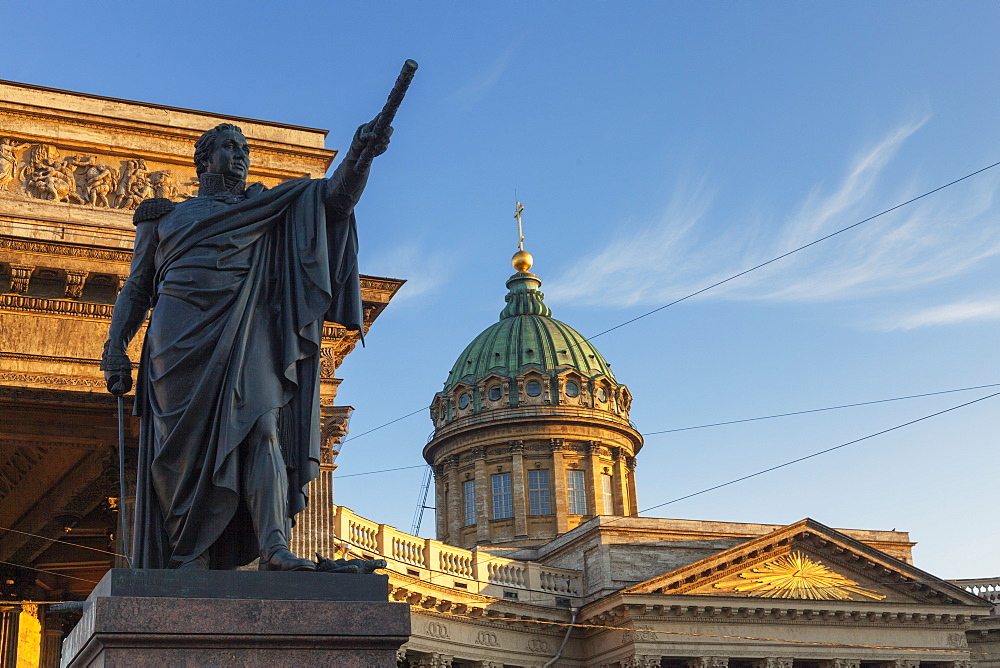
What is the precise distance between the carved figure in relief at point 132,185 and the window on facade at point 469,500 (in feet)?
128

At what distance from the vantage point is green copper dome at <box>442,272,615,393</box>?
58906 mm

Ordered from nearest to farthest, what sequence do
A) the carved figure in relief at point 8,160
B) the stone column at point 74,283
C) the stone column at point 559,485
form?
the stone column at point 74,283
the carved figure in relief at point 8,160
the stone column at point 559,485

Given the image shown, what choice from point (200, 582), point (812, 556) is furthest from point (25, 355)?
point (812, 556)

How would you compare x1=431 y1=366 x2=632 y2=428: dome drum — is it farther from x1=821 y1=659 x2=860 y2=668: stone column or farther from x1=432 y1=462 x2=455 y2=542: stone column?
x1=821 y1=659 x2=860 y2=668: stone column

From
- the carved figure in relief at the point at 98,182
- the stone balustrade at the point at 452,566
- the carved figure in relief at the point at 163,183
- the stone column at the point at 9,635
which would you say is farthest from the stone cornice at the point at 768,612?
the carved figure in relief at the point at 98,182

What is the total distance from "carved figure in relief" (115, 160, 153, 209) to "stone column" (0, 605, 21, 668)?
7.21m

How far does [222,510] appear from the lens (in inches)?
176

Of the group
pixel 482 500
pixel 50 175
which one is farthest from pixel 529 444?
pixel 50 175

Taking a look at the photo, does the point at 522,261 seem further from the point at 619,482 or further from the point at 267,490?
the point at 267,490

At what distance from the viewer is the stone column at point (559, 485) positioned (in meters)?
52.1

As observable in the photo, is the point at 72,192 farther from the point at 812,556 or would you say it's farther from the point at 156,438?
the point at 812,556

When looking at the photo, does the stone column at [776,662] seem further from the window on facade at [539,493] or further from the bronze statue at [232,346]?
the bronze statue at [232,346]

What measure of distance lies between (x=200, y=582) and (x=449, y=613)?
31279 millimetres

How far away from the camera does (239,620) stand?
3982 mm
